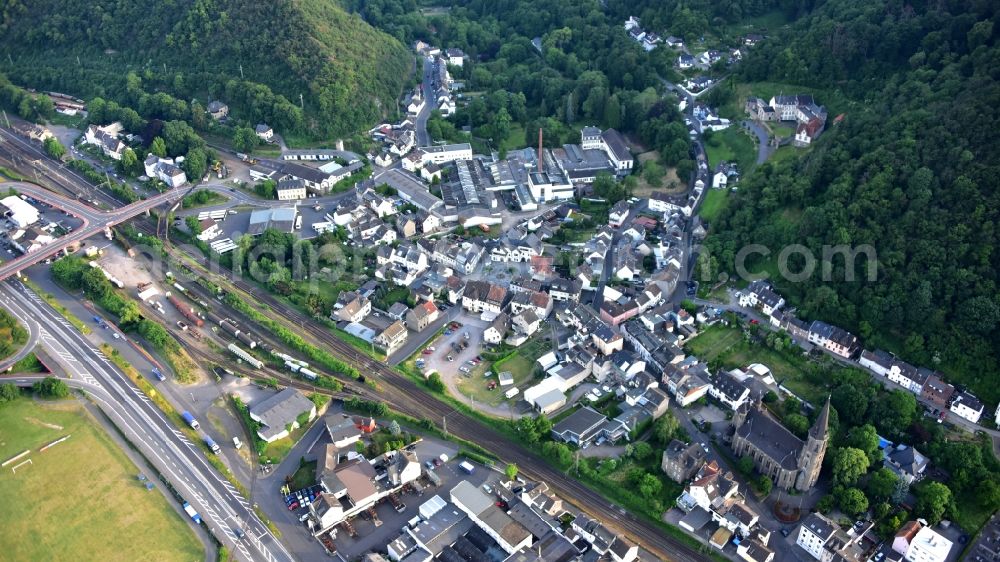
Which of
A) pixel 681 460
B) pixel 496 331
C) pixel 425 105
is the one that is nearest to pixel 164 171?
pixel 425 105

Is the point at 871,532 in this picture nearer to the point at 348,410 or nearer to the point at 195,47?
the point at 348,410

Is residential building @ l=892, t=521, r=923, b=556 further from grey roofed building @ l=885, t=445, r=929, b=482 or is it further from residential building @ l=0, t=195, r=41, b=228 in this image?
residential building @ l=0, t=195, r=41, b=228

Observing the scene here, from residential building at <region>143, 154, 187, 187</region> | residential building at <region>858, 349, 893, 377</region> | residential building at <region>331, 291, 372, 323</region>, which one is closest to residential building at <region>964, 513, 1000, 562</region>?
residential building at <region>858, 349, 893, 377</region>

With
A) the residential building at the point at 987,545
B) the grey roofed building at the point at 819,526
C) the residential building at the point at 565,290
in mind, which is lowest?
the residential building at the point at 565,290

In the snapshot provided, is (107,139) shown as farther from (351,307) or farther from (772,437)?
(772,437)

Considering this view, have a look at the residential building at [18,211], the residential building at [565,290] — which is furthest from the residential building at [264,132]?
the residential building at [565,290]

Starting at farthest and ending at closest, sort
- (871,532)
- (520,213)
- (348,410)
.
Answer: (520,213)
(348,410)
(871,532)

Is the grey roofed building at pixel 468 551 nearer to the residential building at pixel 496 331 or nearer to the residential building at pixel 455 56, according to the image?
the residential building at pixel 496 331

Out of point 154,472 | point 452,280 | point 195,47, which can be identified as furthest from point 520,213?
point 195,47
